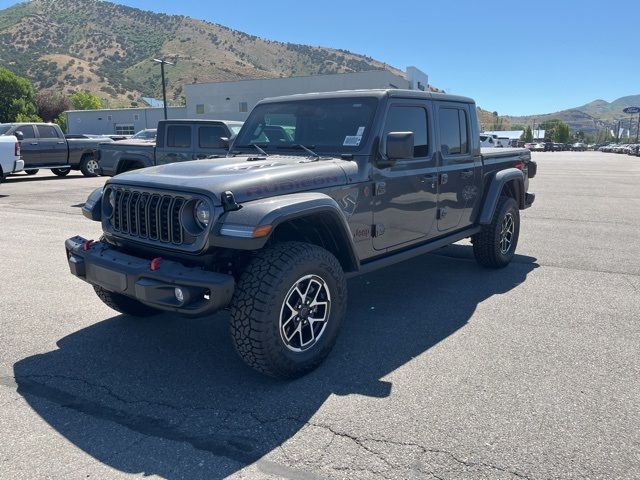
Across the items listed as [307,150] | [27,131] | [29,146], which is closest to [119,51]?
[27,131]

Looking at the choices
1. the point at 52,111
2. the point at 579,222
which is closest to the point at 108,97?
the point at 52,111

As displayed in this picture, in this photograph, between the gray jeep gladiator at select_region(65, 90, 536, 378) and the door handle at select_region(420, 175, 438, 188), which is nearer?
the gray jeep gladiator at select_region(65, 90, 536, 378)

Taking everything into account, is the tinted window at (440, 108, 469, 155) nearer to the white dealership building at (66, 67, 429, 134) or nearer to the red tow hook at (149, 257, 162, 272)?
the red tow hook at (149, 257, 162, 272)

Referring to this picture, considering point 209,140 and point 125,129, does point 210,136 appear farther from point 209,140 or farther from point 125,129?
point 125,129

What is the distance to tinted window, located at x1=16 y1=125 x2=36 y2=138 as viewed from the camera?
1688 centimetres

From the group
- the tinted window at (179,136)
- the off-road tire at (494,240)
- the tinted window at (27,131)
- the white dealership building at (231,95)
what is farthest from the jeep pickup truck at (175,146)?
the white dealership building at (231,95)

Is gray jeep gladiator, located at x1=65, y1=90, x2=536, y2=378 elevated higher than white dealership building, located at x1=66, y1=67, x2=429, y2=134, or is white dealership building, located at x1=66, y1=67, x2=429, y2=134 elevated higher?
white dealership building, located at x1=66, y1=67, x2=429, y2=134

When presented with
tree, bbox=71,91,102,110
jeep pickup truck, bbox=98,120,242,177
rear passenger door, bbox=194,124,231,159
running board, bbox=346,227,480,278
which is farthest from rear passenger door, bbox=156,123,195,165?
tree, bbox=71,91,102,110

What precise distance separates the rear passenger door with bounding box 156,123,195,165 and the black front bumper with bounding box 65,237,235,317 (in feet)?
23.7

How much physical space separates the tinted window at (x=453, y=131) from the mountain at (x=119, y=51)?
325 ft

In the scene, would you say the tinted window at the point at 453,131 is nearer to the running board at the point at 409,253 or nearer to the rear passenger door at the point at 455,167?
the rear passenger door at the point at 455,167

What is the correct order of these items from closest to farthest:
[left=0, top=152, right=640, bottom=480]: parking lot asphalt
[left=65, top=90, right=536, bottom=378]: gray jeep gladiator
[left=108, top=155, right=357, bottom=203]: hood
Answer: [left=0, top=152, right=640, bottom=480]: parking lot asphalt
[left=65, top=90, right=536, bottom=378]: gray jeep gladiator
[left=108, top=155, right=357, bottom=203]: hood

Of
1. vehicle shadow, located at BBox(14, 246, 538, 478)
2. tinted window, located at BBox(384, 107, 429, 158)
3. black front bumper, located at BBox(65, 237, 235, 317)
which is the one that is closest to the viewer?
vehicle shadow, located at BBox(14, 246, 538, 478)

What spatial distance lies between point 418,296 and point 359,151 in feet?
5.98
